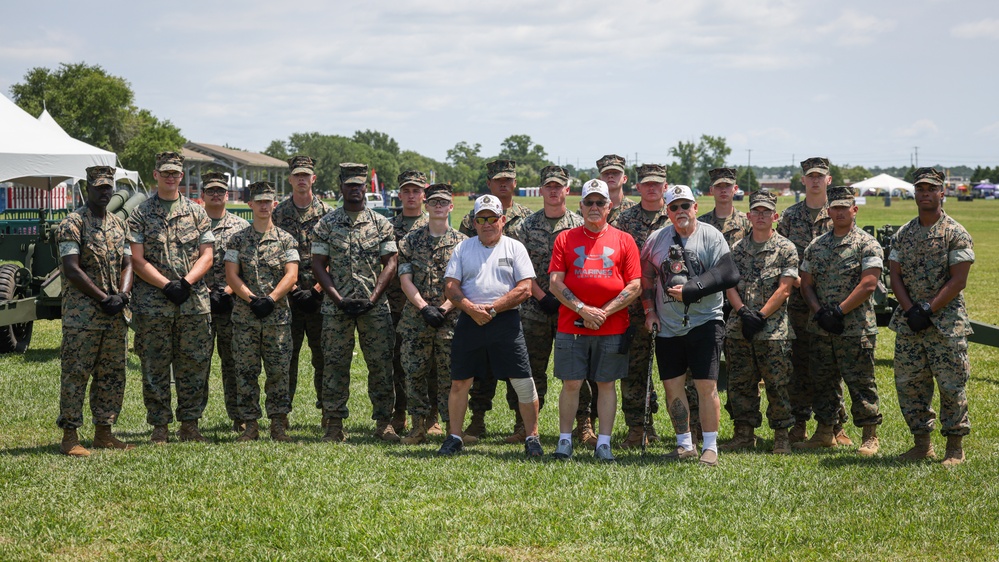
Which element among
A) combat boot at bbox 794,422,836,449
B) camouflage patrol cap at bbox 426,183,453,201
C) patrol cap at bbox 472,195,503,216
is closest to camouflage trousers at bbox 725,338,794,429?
combat boot at bbox 794,422,836,449

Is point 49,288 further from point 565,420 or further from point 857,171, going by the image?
point 857,171

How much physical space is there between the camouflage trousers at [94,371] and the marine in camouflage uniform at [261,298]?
34.8 inches

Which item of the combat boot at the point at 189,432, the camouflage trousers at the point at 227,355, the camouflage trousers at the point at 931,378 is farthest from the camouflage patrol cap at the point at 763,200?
the combat boot at the point at 189,432

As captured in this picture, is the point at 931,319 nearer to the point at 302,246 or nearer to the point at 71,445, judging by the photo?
the point at 302,246

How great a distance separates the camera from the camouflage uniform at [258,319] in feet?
25.8

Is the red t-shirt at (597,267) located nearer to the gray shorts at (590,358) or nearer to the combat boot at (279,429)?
the gray shorts at (590,358)

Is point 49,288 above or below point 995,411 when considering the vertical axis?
above

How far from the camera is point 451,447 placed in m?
7.40

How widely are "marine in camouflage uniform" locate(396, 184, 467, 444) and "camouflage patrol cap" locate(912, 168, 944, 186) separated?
3.51 meters

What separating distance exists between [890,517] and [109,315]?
5.62 metres

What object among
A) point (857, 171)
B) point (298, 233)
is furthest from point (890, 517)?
point (857, 171)

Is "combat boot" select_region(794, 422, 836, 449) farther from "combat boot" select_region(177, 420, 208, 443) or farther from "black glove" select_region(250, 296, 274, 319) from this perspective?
"combat boot" select_region(177, 420, 208, 443)

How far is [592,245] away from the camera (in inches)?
282

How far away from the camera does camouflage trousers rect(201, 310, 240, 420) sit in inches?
330
